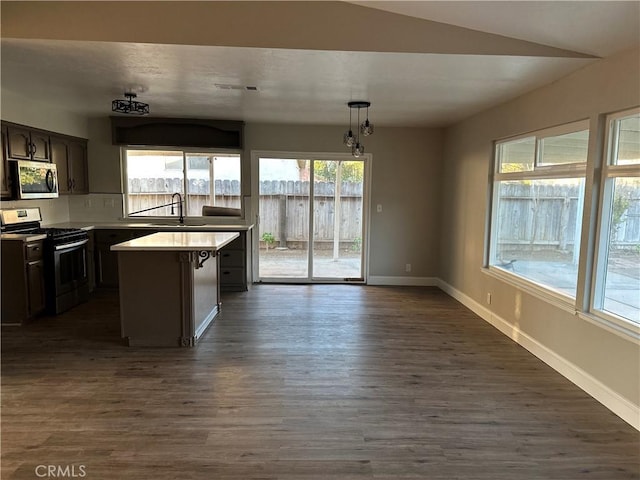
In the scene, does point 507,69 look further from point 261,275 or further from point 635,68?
point 261,275

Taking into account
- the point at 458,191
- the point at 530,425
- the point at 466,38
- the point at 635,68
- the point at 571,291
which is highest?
the point at 466,38

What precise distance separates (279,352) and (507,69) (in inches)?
115

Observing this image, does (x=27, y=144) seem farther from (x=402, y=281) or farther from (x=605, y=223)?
(x=605, y=223)

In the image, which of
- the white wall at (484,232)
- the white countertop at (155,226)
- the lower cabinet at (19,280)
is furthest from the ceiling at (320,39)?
the white countertop at (155,226)

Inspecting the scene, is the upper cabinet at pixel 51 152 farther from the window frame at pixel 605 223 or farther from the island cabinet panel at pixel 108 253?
the window frame at pixel 605 223

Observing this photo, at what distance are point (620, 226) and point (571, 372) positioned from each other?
1166 millimetres

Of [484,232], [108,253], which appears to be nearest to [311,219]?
[484,232]

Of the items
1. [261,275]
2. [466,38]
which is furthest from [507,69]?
[261,275]

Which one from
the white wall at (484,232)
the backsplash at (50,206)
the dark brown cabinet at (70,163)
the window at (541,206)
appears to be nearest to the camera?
the white wall at (484,232)

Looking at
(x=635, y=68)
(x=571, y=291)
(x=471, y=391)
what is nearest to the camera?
(x=635, y=68)

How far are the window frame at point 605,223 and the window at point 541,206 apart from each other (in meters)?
0.24

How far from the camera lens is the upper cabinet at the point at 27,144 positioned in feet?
14.3

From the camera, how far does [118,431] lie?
2424mm

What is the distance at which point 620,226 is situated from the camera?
2.88 metres
